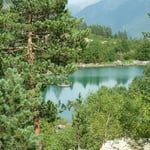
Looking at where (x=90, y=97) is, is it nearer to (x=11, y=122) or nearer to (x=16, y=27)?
(x=16, y=27)

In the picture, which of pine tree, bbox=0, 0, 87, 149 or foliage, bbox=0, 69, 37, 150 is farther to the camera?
pine tree, bbox=0, 0, 87, 149

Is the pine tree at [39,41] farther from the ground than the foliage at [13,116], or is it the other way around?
the pine tree at [39,41]

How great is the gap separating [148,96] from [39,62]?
38.8 ft

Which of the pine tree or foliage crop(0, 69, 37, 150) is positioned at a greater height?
the pine tree

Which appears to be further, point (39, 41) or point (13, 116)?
point (39, 41)

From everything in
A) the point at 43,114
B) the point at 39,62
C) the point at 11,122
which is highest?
the point at 39,62

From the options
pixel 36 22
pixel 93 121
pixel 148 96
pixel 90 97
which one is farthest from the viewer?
pixel 90 97

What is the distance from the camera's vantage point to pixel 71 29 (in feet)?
73.8

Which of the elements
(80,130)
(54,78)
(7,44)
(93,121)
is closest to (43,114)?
(54,78)

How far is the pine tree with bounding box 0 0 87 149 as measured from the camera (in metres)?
21.6

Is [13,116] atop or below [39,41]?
below

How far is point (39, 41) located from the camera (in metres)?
23.6

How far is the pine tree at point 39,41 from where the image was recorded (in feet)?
70.8

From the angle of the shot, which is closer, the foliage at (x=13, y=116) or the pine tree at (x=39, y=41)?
the foliage at (x=13, y=116)
